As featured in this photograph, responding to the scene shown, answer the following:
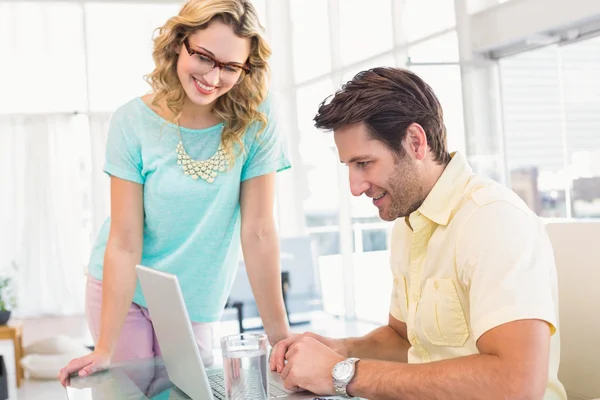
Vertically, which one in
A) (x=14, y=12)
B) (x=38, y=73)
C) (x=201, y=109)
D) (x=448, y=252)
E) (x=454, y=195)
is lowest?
(x=448, y=252)

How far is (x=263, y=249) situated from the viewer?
1.87 meters

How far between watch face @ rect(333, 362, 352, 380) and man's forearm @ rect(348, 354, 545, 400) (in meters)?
0.01

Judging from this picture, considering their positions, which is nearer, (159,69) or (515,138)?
(159,69)

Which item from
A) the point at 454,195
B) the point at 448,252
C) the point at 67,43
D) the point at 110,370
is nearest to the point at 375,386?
the point at 448,252

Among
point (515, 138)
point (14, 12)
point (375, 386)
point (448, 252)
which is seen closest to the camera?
point (375, 386)

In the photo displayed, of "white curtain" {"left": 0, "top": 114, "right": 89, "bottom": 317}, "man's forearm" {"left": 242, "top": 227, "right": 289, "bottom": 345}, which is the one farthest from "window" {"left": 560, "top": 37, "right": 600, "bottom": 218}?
"white curtain" {"left": 0, "top": 114, "right": 89, "bottom": 317}

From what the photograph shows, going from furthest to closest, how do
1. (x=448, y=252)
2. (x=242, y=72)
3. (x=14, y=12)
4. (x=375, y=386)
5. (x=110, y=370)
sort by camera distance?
(x=14, y=12), (x=242, y=72), (x=110, y=370), (x=448, y=252), (x=375, y=386)

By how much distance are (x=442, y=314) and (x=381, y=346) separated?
31 centimetres

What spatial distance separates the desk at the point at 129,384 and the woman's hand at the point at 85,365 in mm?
14

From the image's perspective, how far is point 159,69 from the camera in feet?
5.85

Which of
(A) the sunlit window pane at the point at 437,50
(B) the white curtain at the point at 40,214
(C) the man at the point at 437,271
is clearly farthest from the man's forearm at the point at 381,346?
(B) the white curtain at the point at 40,214

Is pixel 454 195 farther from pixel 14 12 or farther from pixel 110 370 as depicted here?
pixel 14 12

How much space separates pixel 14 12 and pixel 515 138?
568cm

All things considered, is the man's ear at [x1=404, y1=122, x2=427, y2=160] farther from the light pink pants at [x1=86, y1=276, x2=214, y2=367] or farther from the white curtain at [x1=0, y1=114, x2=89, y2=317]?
the white curtain at [x1=0, y1=114, x2=89, y2=317]
